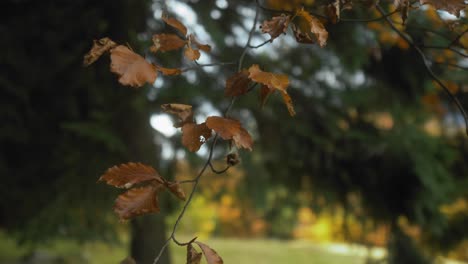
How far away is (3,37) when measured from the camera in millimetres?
3611

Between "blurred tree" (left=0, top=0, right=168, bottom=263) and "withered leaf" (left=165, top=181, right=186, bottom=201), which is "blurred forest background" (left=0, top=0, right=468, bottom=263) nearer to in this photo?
"blurred tree" (left=0, top=0, right=168, bottom=263)

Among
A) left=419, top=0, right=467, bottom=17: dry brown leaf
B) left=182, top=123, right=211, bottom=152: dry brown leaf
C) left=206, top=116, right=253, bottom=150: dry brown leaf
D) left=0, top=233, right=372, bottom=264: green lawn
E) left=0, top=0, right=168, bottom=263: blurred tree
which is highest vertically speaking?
left=419, top=0, right=467, bottom=17: dry brown leaf

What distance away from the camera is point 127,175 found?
110 cm

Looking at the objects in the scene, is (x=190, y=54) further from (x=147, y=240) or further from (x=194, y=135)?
(x=147, y=240)

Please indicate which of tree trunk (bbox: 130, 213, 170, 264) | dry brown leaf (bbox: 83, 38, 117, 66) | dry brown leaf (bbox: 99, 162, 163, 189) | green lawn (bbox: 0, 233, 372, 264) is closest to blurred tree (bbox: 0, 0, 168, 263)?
tree trunk (bbox: 130, 213, 170, 264)

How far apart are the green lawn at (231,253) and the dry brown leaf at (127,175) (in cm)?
618

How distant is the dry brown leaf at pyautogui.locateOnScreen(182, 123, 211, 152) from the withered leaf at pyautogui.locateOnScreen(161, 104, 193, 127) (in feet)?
0.07

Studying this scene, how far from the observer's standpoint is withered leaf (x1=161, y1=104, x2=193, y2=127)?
116 cm

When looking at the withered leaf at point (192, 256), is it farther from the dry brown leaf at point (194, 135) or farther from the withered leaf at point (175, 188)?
the dry brown leaf at point (194, 135)

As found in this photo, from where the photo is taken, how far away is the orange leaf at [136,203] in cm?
106

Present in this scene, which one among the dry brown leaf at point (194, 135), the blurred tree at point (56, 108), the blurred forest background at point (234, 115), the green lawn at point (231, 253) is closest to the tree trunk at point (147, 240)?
the blurred forest background at point (234, 115)

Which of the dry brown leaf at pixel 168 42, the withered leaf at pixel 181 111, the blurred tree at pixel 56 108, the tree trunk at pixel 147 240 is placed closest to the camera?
the withered leaf at pixel 181 111

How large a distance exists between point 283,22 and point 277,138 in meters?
3.42

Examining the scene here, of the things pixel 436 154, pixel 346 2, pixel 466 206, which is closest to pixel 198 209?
pixel 466 206
